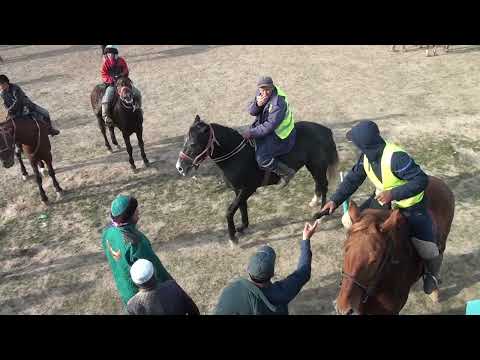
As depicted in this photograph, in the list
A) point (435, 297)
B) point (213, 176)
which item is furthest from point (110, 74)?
point (435, 297)

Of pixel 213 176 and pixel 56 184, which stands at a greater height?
pixel 56 184

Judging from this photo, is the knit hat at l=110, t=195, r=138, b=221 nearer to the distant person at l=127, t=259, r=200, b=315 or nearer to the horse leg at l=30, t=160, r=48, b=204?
the distant person at l=127, t=259, r=200, b=315

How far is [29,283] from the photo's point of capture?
680 cm

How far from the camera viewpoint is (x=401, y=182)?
4418 mm

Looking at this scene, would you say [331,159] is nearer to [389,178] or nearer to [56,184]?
[389,178]

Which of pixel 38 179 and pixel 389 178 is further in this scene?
pixel 38 179

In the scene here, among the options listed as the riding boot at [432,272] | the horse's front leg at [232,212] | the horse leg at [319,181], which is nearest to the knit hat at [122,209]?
the horse's front leg at [232,212]

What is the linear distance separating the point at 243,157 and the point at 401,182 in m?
2.99

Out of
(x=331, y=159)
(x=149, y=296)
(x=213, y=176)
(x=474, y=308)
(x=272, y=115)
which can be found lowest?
(x=213, y=176)

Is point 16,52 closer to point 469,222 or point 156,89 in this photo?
point 156,89

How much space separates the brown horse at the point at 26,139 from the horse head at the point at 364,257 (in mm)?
7255

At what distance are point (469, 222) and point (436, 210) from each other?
8.52ft

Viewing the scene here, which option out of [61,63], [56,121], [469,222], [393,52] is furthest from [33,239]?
[393,52]

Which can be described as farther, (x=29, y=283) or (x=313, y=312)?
(x=29, y=283)
